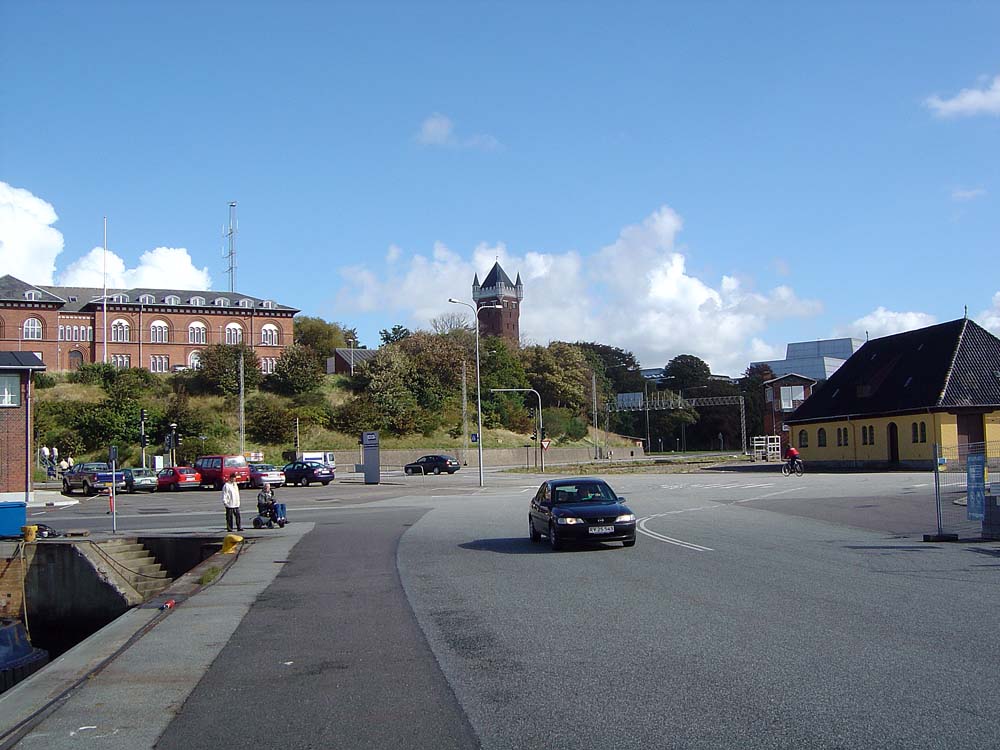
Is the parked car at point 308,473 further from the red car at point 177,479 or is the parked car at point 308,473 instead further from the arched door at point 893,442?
the arched door at point 893,442

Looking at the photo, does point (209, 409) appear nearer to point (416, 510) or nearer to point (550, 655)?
point (416, 510)

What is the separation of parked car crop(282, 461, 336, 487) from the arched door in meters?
35.6

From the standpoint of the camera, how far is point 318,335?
124 m

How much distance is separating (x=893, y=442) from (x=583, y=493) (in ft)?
153

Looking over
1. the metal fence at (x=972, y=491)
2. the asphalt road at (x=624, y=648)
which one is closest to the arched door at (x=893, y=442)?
the metal fence at (x=972, y=491)

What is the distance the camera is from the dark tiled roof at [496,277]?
16488 centimetres

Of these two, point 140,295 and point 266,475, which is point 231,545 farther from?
point 140,295

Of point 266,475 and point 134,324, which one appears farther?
point 134,324

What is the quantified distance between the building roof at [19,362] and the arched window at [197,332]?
49702mm

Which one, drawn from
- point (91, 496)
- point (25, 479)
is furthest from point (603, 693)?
point (91, 496)

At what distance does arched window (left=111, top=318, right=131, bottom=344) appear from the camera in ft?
Result: 306

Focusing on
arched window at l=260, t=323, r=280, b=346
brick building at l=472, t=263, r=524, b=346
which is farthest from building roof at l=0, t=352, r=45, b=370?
brick building at l=472, t=263, r=524, b=346

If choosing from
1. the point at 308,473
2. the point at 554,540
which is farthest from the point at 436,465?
the point at 554,540

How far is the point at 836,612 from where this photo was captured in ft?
34.8
